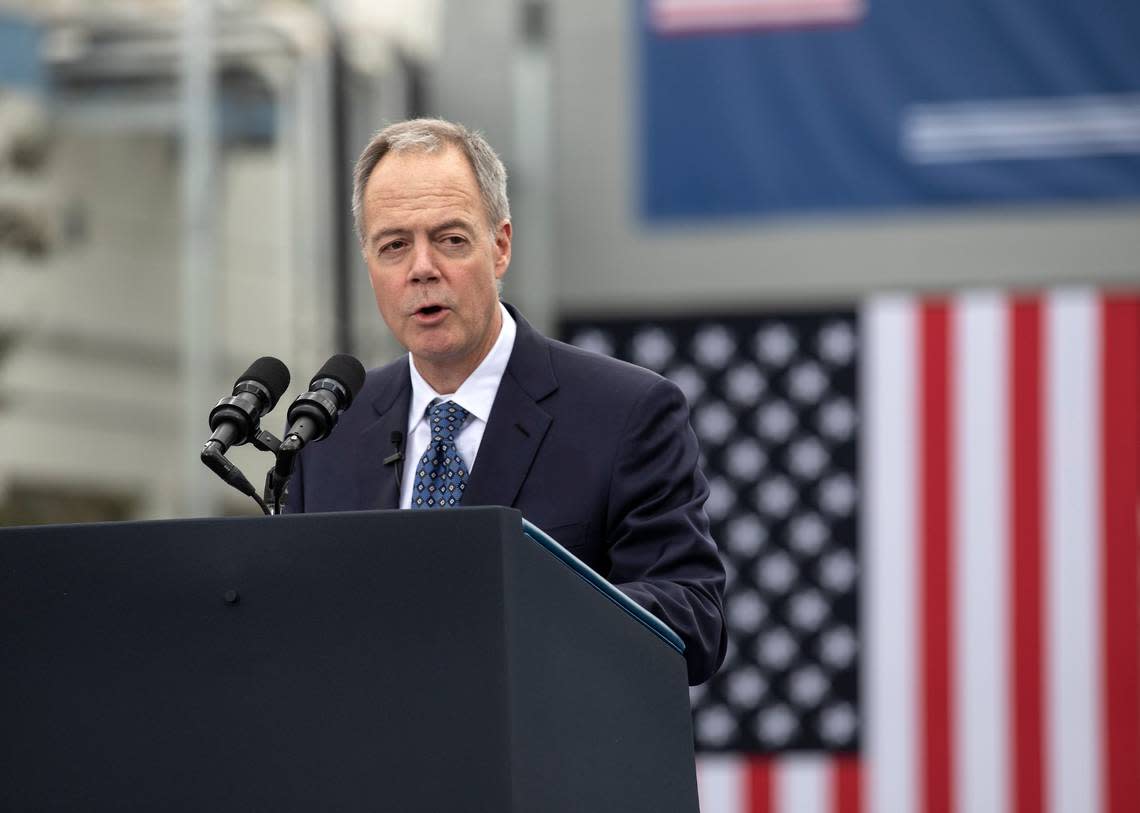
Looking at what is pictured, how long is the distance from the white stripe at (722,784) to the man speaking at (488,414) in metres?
7.62

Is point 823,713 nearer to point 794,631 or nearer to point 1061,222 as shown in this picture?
point 794,631

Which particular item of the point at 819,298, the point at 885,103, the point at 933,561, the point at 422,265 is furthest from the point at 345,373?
the point at 819,298

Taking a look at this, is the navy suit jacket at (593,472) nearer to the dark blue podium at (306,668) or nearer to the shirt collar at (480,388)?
Answer: the shirt collar at (480,388)

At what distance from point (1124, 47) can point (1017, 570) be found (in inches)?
111

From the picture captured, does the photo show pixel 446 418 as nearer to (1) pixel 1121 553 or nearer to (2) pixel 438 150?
(2) pixel 438 150

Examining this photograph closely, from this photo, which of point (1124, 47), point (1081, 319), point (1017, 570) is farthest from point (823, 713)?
point (1124, 47)

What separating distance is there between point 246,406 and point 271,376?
110 millimetres

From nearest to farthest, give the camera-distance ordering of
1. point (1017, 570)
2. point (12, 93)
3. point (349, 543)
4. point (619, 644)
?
point (349, 543)
point (619, 644)
point (12, 93)
point (1017, 570)

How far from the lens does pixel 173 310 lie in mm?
9555

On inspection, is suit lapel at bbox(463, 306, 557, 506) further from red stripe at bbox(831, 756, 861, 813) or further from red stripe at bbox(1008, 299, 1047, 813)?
red stripe at bbox(831, 756, 861, 813)

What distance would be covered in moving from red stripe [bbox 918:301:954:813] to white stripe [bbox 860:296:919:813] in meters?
0.06

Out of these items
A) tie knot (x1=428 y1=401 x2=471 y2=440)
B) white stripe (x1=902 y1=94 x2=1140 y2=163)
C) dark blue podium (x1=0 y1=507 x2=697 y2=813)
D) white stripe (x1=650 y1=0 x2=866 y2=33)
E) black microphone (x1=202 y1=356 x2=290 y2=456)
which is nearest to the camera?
dark blue podium (x1=0 y1=507 x2=697 y2=813)

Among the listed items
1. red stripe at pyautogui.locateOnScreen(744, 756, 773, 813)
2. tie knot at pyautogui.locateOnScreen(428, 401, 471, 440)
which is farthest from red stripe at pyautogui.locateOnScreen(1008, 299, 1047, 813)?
tie knot at pyautogui.locateOnScreen(428, 401, 471, 440)

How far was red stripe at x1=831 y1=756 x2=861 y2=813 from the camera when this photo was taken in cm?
1037
